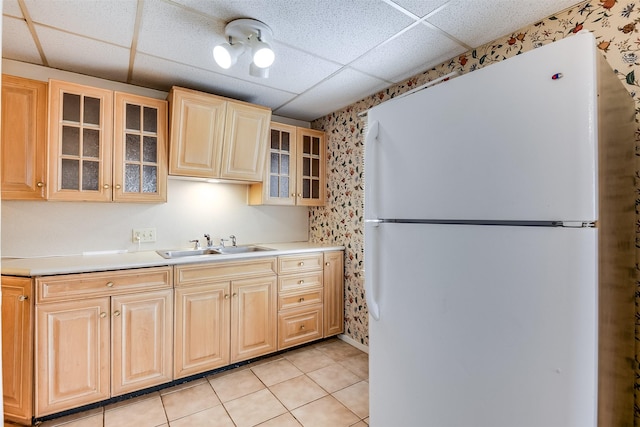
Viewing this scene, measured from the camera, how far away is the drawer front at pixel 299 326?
8.63ft

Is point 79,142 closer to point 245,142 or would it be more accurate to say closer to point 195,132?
point 195,132

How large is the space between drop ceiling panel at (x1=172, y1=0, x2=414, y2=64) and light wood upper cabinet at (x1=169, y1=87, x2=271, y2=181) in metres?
0.86

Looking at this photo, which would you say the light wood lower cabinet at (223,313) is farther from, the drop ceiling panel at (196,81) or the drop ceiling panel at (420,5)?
the drop ceiling panel at (420,5)

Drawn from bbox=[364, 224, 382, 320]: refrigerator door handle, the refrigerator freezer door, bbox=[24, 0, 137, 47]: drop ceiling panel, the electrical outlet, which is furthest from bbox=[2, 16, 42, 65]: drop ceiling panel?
bbox=[364, 224, 382, 320]: refrigerator door handle

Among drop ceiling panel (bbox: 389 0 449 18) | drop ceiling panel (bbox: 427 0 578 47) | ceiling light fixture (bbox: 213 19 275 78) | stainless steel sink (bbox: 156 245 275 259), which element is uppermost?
drop ceiling panel (bbox: 427 0 578 47)

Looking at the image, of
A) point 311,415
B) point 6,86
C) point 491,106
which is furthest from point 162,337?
point 491,106

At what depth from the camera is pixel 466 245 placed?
1075 mm

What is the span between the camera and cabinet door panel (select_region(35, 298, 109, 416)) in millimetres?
1751

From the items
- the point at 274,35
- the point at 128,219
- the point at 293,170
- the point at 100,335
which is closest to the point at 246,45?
the point at 274,35

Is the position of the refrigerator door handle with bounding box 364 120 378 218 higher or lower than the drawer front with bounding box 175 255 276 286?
higher

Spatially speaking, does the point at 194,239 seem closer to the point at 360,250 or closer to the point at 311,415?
the point at 360,250

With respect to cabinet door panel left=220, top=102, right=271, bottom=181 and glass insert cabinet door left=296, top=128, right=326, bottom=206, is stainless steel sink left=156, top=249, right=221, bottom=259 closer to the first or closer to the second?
cabinet door panel left=220, top=102, right=271, bottom=181

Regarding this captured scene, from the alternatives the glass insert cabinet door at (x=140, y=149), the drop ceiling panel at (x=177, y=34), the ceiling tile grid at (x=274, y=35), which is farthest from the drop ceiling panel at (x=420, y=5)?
the glass insert cabinet door at (x=140, y=149)

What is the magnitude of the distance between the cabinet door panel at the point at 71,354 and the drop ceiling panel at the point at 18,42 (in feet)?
5.10
